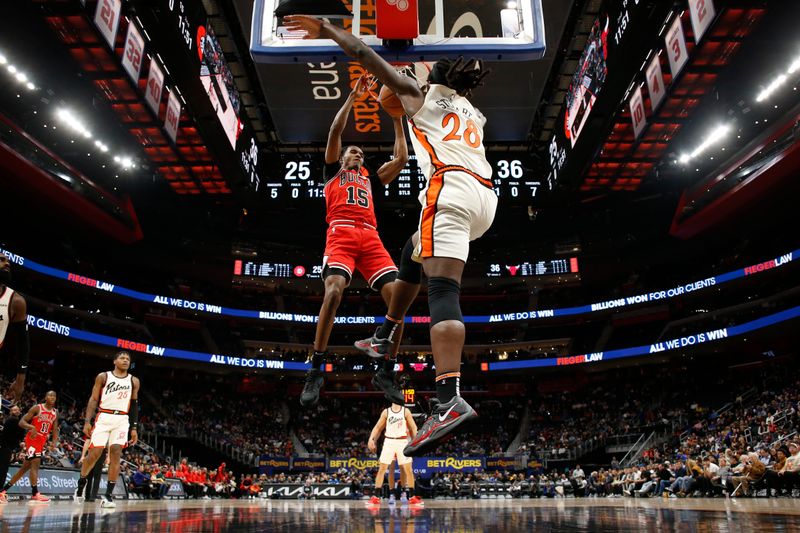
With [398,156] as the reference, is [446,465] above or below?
below

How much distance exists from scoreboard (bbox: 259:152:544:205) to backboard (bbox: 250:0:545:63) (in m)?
17.8

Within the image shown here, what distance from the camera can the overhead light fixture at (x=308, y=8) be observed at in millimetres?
4484

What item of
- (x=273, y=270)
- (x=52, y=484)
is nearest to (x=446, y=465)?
(x=273, y=270)

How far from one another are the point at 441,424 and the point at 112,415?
6.31 m

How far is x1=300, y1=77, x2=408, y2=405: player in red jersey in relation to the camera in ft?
16.4

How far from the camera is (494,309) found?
38.8 m

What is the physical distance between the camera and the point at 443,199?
3449mm

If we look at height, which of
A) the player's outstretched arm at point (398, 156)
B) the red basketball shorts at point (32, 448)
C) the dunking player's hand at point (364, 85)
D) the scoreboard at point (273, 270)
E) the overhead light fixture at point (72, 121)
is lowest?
the red basketball shorts at point (32, 448)

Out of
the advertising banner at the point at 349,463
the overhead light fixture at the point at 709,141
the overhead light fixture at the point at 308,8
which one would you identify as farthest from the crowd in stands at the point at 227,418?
the overhead light fixture at the point at 308,8

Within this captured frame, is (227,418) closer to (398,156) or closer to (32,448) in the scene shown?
(32,448)

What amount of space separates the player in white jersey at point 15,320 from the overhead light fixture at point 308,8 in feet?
10.1

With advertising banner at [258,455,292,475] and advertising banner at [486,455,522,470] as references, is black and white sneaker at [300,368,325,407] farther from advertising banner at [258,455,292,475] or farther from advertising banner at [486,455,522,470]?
advertising banner at [258,455,292,475]

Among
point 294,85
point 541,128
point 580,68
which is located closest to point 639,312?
point 541,128

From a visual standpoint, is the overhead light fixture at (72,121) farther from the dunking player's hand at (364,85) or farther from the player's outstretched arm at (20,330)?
the dunking player's hand at (364,85)
